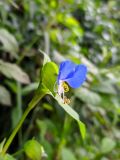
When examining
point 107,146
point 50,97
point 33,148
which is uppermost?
point 50,97

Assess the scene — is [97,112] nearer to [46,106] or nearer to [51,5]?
[46,106]

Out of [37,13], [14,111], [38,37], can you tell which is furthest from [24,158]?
[37,13]

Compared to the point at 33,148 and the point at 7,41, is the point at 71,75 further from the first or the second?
the point at 7,41

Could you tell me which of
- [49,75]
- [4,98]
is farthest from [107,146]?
[49,75]

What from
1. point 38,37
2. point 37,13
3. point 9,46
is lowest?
point 9,46

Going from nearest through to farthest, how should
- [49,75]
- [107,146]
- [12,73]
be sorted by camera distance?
[49,75] → [12,73] → [107,146]

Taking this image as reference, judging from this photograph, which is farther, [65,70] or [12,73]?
[12,73]

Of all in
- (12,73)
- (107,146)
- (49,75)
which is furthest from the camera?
(107,146)
